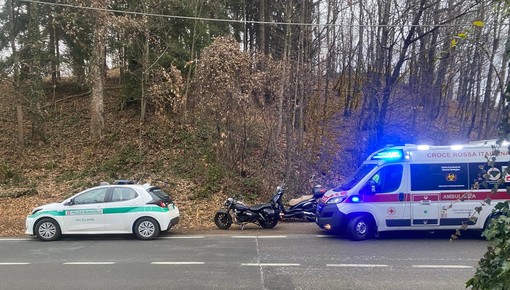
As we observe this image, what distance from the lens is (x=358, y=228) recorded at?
1051cm

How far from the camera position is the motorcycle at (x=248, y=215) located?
12.4m

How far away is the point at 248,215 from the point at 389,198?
4.26 metres

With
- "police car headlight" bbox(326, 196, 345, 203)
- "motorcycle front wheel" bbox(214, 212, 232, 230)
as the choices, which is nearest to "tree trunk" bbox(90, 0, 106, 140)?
"motorcycle front wheel" bbox(214, 212, 232, 230)

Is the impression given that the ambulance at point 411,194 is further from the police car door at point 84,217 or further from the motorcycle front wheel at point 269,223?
the police car door at point 84,217

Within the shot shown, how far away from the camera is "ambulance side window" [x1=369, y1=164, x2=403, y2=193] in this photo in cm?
1065

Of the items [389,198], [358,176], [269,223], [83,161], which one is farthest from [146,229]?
[83,161]

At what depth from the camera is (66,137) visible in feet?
72.8

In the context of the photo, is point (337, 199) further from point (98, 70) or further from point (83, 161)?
point (98, 70)

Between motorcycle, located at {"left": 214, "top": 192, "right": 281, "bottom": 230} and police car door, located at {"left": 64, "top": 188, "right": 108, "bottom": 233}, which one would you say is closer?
police car door, located at {"left": 64, "top": 188, "right": 108, "bottom": 233}

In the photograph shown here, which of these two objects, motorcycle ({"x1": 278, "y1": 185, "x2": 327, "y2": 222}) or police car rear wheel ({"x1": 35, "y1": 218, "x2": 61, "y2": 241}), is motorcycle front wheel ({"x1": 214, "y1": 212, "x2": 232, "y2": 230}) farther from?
police car rear wheel ({"x1": 35, "y1": 218, "x2": 61, "y2": 241})

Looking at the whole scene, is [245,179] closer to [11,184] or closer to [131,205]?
[131,205]

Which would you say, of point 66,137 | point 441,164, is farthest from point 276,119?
point 66,137

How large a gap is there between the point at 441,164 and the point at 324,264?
490cm

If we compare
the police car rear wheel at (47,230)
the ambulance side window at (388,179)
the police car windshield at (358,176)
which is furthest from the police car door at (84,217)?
the ambulance side window at (388,179)
